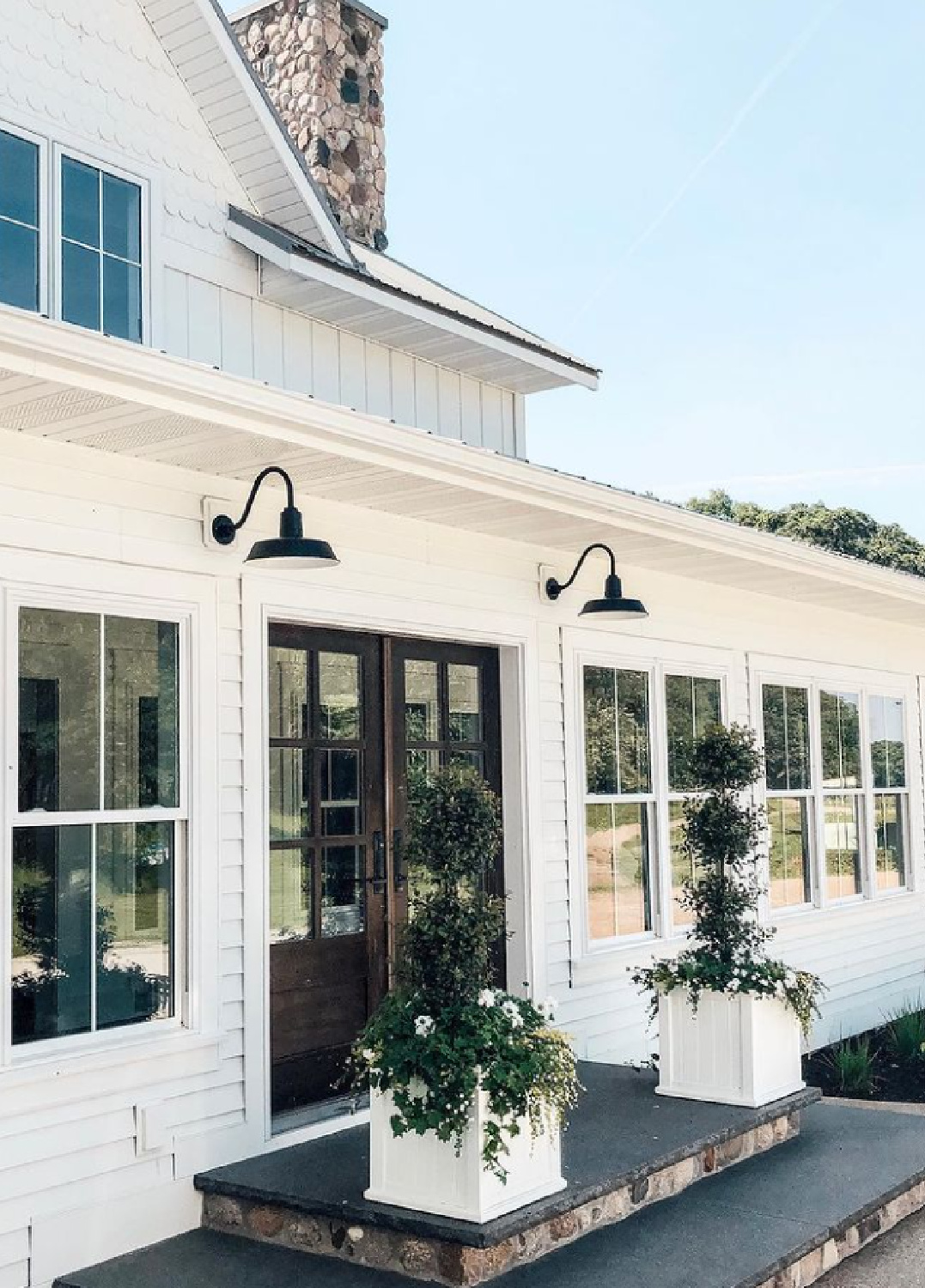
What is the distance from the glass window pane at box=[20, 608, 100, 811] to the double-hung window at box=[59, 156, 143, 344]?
2.13 metres

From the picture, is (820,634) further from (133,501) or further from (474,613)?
(133,501)

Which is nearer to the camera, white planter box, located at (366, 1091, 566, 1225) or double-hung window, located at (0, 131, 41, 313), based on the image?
white planter box, located at (366, 1091, 566, 1225)

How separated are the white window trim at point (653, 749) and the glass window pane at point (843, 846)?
4.96ft

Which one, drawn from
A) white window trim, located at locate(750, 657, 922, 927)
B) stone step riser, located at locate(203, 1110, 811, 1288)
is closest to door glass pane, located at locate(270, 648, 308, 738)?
stone step riser, located at locate(203, 1110, 811, 1288)

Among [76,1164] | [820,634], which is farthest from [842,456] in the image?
[76,1164]

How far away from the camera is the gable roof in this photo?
6.74 m

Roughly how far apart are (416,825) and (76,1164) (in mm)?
1482

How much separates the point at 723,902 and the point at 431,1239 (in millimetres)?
2266

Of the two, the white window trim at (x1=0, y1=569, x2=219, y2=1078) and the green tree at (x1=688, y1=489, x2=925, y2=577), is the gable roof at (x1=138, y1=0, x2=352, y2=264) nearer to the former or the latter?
the white window trim at (x1=0, y1=569, x2=219, y2=1078)

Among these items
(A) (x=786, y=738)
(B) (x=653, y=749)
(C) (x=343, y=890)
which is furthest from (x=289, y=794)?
(A) (x=786, y=738)

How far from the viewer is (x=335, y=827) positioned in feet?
18.6

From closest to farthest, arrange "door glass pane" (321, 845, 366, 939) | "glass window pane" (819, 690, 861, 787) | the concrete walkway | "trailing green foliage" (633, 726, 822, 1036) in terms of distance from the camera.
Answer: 1. the concrete walkway
2. "door glass pane" (321, 845, 366, 939)
3. "trailing green foliage" (633, 726, 822, 1036)
4. "glass window pane" (819, 690, 861, 787)

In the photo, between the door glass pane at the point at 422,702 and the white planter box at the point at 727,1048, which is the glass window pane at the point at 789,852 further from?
the door glass pane at the point at 422,702

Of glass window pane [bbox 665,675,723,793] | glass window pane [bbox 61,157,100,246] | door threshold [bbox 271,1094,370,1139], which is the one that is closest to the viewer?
door threshold [bbox 271,1094,370,1139]
